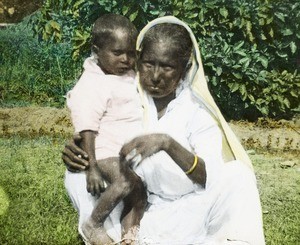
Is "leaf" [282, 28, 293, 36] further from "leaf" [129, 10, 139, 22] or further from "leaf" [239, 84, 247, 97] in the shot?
"leaf" [129, 10, 139, 22]

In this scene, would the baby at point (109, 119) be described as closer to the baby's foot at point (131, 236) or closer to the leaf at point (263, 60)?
the baby's foot at point (131, 236)

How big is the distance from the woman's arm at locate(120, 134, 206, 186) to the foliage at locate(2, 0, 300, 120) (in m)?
2.01

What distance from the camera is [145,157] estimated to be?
2.62 meters

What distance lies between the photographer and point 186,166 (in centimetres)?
262

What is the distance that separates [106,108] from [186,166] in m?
0.40

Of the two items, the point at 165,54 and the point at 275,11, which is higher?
the point at 165,54

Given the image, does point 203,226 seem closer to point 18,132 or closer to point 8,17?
point 18,132

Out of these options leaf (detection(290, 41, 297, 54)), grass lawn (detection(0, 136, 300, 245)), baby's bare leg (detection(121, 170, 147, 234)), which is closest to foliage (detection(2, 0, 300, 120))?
leaf (detection(290, 41, 297, 54))

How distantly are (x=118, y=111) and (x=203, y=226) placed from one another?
0.57 meters

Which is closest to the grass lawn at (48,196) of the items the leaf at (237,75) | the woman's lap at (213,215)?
the leaf at (237,75)

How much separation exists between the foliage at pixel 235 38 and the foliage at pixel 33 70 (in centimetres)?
19

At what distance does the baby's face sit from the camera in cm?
276

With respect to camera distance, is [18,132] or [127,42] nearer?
[127,42]

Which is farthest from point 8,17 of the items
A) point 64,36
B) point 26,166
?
point 26,166
